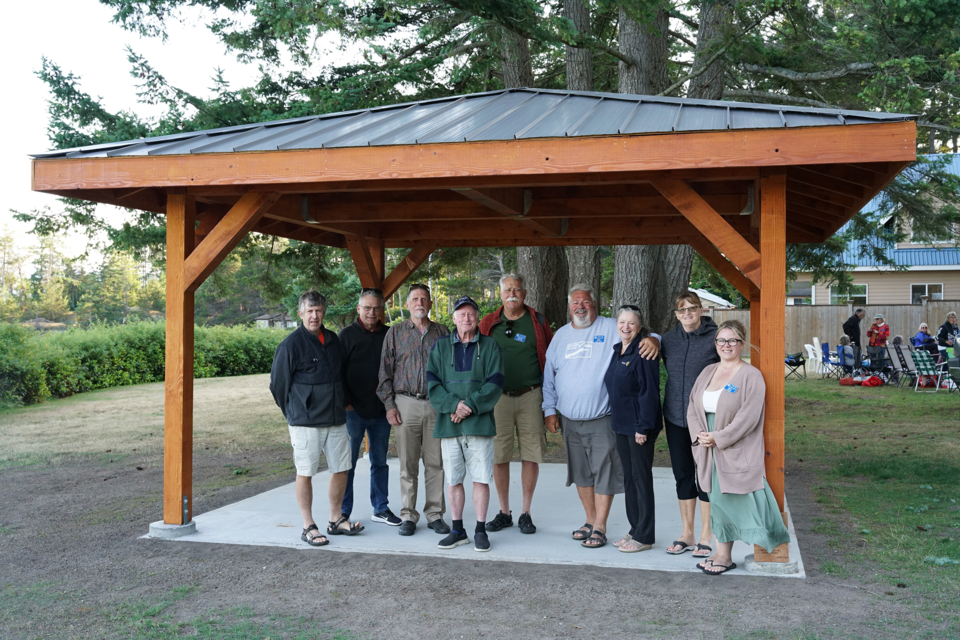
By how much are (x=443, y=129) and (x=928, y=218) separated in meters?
8.94

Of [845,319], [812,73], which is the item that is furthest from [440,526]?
[845,319]

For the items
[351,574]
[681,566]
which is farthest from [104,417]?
[681,566]

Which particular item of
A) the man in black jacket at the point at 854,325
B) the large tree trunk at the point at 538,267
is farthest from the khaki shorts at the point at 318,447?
the man in black jacket at the point at 854,325

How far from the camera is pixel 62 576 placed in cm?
462

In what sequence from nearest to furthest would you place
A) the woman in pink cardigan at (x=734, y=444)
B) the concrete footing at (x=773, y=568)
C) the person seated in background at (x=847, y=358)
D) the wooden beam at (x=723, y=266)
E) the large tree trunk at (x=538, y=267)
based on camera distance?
1. the woman in pink cardigan at (x=734, y=444)
2. the concrete footing at (x=773, y=568)
3. the wooden beam at (x=723, y=266)
4. the large tree trunk at (x=538, y=267)
5. the person seated in background at (x=847, y=358)

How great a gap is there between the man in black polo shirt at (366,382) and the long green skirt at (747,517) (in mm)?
2222

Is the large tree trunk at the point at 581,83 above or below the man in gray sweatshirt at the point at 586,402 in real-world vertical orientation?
above

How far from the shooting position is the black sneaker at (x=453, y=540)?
16.5 feet

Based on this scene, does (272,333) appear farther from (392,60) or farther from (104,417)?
(392,60)

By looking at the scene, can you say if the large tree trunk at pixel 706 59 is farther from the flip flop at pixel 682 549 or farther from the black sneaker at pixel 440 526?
the black sneaker at pixel 440 526

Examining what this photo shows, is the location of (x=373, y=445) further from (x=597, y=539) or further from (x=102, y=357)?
(x=102, y=357)

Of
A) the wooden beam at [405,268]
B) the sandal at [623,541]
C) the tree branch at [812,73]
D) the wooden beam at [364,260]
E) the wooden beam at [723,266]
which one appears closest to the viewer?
the sandal at [623,541]

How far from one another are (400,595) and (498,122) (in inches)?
120

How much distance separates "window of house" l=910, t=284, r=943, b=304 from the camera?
2362 centimetres
